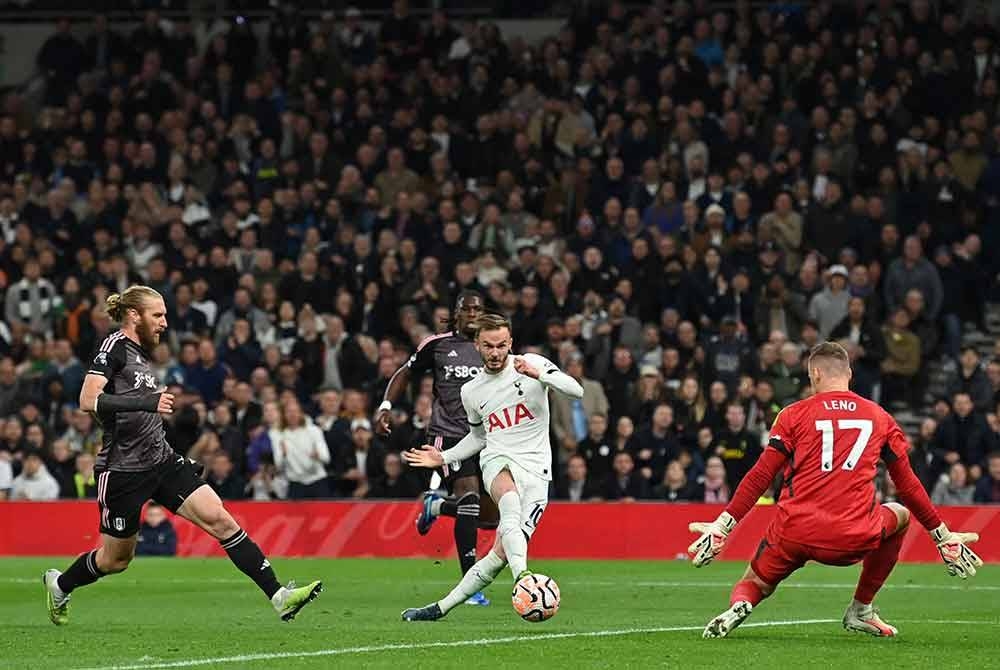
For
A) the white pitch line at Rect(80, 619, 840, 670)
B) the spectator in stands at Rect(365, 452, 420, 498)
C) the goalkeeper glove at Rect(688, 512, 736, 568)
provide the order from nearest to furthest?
the white pitch line at Rect(80, 619, 840, 670) < the goalkeeper glove at Rect(688, 512, 736, 568) < the spectator in stands at Rect(365, 452, 420, 498)

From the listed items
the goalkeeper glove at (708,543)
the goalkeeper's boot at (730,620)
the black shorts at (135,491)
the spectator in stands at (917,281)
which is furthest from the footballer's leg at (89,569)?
the spectator in stands at (917,281)

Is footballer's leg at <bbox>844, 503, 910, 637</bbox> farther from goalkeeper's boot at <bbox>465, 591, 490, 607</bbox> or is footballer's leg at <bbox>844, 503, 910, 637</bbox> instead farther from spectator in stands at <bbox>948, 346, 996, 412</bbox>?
spectator in stands at <bbox>948, 346, 996, 412</bbox>

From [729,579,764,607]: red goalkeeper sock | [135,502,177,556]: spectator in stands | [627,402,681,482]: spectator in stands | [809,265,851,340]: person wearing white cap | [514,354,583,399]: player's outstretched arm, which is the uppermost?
[514,354,583,399]: player's outstretched arm

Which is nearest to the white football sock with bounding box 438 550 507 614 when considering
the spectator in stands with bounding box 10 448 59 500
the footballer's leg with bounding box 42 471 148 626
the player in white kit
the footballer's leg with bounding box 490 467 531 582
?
the player in white kit

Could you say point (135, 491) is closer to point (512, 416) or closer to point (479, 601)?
point (512, 416)

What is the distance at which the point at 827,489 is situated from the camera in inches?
417

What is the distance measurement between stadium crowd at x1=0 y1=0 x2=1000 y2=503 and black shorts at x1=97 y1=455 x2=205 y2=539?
10.9 meters

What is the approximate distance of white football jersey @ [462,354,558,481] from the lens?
41.0ft

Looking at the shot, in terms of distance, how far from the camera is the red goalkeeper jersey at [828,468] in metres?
10.6

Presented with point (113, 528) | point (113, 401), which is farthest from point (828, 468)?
point (113, 528)

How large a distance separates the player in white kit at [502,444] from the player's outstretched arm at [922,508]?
2460mm

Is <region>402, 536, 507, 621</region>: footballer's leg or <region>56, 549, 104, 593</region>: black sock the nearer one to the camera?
<region>402, 536, 507, 621</region>: footballer's leg

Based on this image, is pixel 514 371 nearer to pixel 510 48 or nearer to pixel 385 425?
pixel 385 425

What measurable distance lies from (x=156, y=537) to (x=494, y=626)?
1159 cm
